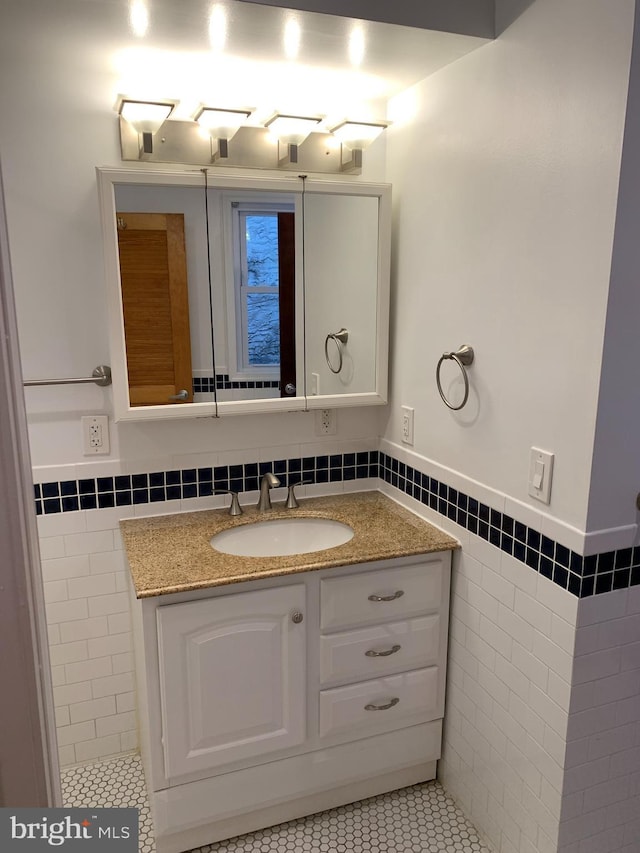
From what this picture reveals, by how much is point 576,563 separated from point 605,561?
2.7 inches

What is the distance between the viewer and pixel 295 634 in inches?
71.0

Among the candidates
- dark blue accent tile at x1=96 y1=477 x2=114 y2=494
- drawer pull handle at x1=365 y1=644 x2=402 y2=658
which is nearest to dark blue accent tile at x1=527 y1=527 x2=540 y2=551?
drawer pull handle at x1=365 y1=644 x2=402 y2=658

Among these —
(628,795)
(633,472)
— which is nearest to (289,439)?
(633,472)

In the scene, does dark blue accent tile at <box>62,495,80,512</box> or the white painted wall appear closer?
the white painted wall

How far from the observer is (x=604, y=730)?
1.54 metres

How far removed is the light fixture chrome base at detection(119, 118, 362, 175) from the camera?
1.87m

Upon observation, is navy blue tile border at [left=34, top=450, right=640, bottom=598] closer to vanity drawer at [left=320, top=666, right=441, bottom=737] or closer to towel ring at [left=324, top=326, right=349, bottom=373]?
towel ring at [left=324, top=326, right=349, bottom=373]

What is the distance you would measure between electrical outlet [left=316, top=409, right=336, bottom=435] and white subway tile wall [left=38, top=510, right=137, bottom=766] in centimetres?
75

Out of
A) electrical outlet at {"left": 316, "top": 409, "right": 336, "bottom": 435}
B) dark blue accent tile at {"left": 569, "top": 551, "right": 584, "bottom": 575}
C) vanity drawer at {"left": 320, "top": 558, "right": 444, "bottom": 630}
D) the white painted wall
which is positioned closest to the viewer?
the white painted wall

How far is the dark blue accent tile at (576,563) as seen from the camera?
4.62 feet

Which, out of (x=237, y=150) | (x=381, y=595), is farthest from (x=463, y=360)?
(x=237, y=150)

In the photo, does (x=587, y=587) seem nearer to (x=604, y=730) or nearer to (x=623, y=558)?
(x=623, y=558)

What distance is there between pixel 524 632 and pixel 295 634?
62cm

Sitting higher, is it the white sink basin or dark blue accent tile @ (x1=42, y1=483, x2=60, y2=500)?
dark blue accent tile @ (x1=42, y1=483, x2=60, y2=500)
